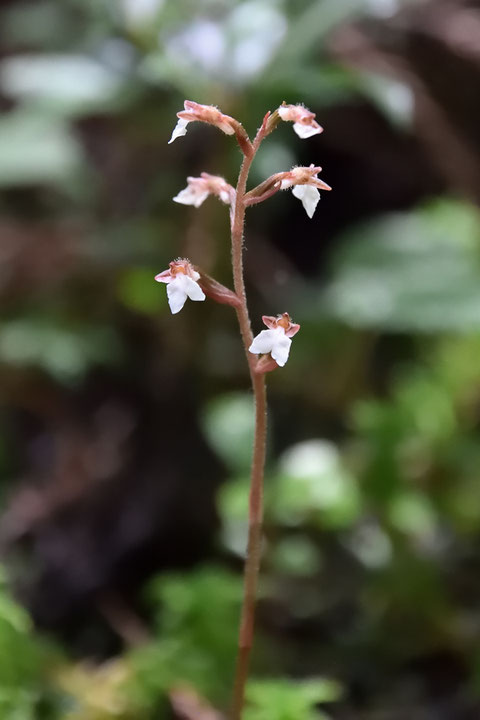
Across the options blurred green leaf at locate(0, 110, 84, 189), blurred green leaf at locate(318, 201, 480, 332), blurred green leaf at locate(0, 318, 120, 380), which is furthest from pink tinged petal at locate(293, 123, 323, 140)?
blurred green leaf at locate(0, 110, 84, 189)

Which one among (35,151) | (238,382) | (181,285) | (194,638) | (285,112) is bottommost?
(194,638)

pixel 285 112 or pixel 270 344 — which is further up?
pixel 285 112

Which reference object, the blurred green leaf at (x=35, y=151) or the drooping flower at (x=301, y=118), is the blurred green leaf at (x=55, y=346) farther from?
the drooping flower at (x=301, y=118)

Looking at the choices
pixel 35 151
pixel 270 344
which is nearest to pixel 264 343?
pixel 270 344

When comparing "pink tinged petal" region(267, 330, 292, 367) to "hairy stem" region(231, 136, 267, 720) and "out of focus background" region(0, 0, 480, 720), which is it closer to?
"hairy stem" region(231, 136, 267, 720)

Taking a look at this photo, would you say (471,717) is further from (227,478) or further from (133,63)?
(133,63)

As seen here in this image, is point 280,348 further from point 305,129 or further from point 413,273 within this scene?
point 413,273
